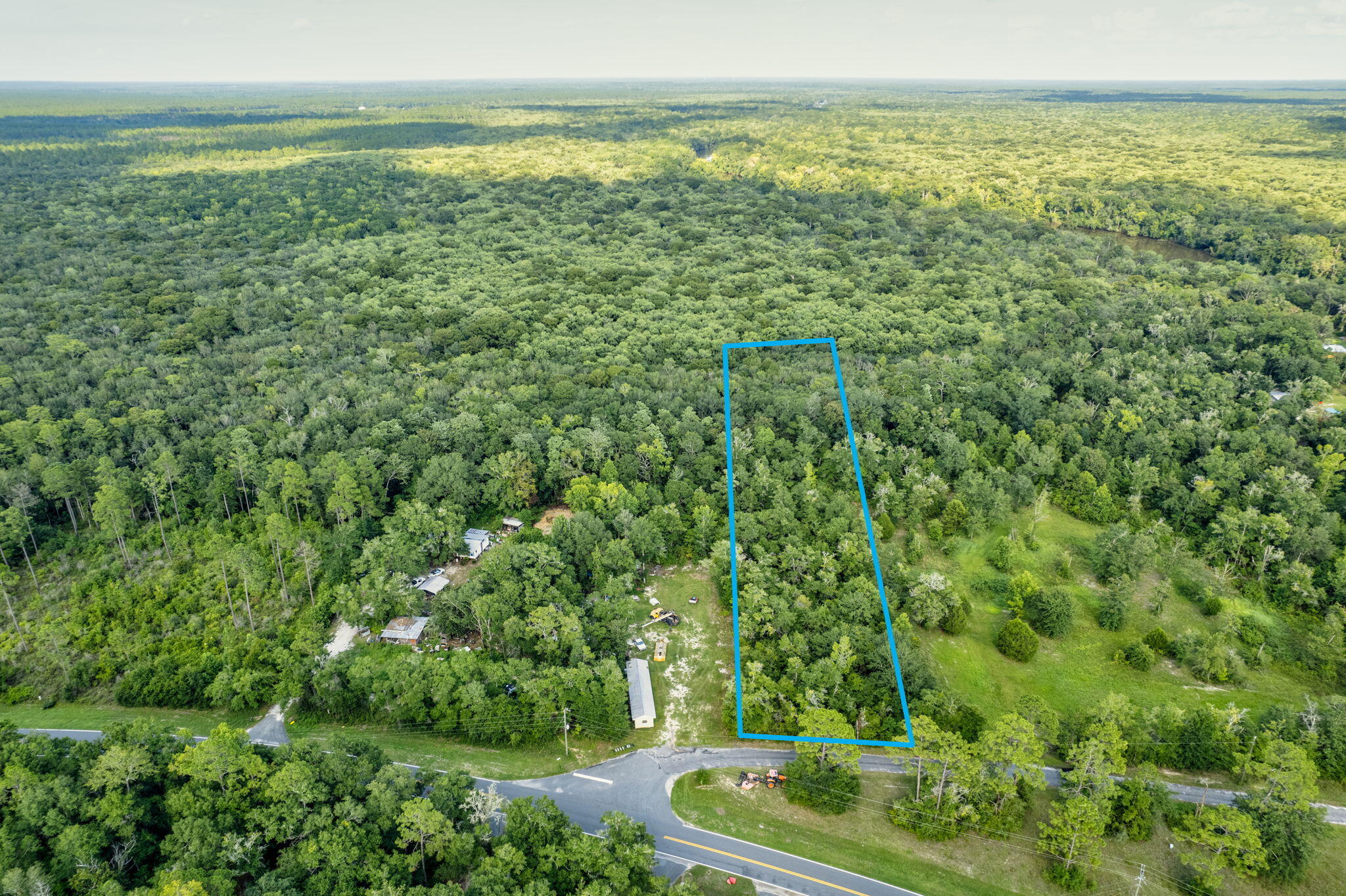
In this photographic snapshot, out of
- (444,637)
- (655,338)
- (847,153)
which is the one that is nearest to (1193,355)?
(655,338)

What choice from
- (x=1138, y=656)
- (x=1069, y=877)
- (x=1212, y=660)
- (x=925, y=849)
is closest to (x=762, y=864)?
(x=925, y=849)

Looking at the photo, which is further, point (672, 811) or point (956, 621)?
point (956, 621)

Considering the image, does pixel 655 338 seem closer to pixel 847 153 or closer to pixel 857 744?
pixel 857 744

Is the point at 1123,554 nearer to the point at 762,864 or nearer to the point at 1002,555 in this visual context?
the point at 1002,555

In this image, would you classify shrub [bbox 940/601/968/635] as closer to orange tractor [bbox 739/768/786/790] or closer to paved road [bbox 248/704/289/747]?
orange tractor [bbox 739/768/786/790]

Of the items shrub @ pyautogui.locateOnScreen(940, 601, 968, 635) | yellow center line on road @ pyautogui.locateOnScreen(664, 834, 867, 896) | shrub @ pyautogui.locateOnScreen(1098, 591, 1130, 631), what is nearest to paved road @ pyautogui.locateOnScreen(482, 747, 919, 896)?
yellow center line on road @ pyautogui.locateOnScreen(664, 834, 867, 896)

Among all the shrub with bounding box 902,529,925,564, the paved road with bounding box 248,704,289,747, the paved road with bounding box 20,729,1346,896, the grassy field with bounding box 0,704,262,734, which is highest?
the shrub with bounding box 902,529,925,564

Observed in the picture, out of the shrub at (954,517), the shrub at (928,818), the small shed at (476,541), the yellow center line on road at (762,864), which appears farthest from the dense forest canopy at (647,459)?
the yellow center line on road at (762,864)
